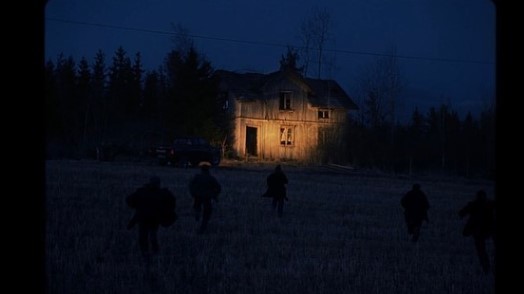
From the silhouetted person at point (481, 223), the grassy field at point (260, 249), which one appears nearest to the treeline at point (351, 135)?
the grassy field at point (260, 249)

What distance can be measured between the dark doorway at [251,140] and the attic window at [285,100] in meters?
2.78

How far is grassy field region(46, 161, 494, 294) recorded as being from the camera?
338 inches

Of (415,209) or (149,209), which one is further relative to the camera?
(415,209)

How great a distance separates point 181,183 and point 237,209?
781 cm

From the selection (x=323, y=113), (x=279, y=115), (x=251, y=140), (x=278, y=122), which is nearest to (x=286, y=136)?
(x=278, y=122)

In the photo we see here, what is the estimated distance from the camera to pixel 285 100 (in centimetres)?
4581

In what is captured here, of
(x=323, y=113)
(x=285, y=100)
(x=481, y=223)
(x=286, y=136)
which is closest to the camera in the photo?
(x=481, y=223)

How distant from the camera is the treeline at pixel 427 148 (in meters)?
39.8

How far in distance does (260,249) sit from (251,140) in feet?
114

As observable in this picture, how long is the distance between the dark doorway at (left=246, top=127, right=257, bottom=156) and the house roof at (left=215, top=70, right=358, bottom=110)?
2.60 m

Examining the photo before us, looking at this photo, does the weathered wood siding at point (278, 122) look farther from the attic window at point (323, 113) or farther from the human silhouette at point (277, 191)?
the human silhouette at point (277, 191)

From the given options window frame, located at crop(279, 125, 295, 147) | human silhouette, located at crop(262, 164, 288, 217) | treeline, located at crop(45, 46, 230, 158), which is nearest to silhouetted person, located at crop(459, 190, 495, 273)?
human silhouette, located at crop(262, 164, 288, 217)

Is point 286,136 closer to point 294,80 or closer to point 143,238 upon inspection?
point 294,80

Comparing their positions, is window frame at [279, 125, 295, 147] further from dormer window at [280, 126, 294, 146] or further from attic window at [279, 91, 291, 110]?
attic window at [279, 91, 291, 110]
